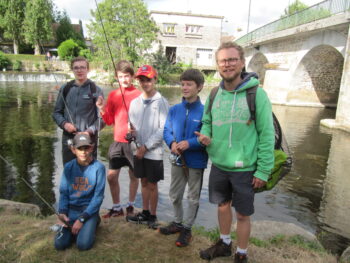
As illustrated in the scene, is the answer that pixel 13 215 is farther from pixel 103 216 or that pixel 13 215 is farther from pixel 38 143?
pixel 38 143

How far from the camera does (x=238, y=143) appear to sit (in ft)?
8.47

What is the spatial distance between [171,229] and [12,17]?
40040 millimetres

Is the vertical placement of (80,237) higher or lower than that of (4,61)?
lower

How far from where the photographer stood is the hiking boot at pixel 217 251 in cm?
284

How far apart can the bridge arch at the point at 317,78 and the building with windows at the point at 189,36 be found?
68.0 feet

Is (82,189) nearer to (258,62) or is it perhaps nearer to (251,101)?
(251,101)

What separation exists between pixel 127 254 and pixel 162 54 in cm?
3425

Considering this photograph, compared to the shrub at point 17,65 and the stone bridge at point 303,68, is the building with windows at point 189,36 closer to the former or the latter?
the shrub at point 17,65

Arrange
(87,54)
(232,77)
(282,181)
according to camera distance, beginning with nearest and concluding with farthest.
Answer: (232,77) < (282,181) < (87,54)

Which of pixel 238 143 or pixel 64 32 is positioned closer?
pixel 238 143

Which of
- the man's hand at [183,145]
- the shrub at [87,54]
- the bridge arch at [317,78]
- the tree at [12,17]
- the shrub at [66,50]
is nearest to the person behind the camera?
the man's hand at [183,145]

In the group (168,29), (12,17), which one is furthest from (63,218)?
(12,17)

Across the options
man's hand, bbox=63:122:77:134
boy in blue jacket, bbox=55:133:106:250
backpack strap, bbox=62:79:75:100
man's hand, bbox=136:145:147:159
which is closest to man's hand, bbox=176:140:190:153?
man's hand, bbox=136:145:147:159

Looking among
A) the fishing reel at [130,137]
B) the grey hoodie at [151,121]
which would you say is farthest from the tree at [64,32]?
the fishing reel at [130,137]
